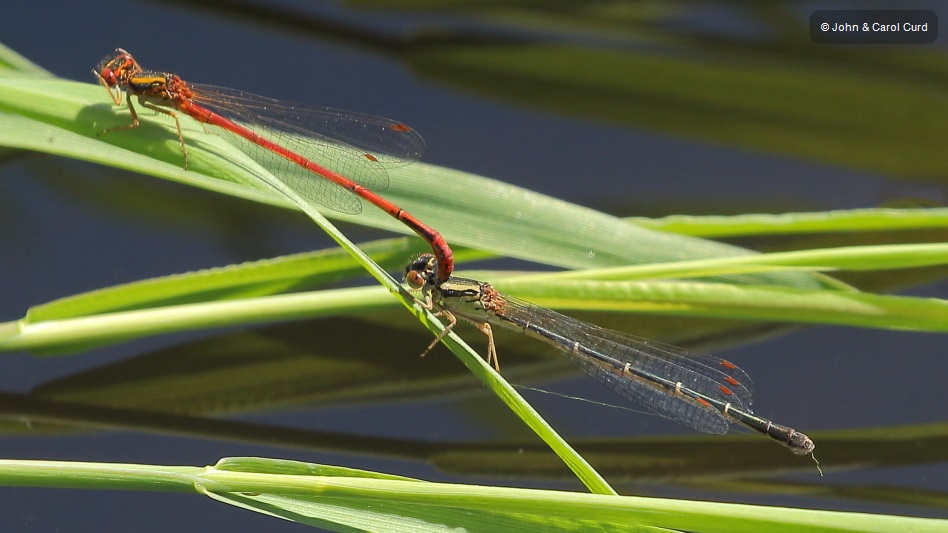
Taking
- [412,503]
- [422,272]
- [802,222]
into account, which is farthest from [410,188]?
[802,222]

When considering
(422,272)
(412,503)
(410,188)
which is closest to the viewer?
(412,503)

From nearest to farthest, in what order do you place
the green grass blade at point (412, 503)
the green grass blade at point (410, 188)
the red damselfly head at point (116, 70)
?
the green grass blade at point (412, 503)
the green grass blade at point (410, 188)
the red damselfly head at point (116, 70)

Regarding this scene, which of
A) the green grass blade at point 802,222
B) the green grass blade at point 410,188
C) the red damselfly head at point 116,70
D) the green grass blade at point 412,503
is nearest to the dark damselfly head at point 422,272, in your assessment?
the green grass blade at point 410,188

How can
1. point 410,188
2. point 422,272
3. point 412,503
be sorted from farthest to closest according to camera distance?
Result: point 422,272, point 410,188, point 412,503

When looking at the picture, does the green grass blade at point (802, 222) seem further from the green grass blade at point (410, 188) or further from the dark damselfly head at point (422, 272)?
the dark damselfly head at point (422, 272)

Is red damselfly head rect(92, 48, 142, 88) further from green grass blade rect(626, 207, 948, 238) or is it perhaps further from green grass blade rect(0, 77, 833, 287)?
green grass blade rect(626, 207, 948, 238)

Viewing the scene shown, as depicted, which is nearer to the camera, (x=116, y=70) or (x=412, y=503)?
(x=412, y=503)

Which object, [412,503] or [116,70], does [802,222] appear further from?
[116,70]

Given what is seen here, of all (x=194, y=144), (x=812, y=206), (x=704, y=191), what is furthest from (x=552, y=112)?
(x=194, y=144)

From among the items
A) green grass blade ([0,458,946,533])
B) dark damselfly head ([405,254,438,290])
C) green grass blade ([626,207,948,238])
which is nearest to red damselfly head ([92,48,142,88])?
dark damselfly head ([405,254,438,290])

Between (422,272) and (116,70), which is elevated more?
(116,70)
